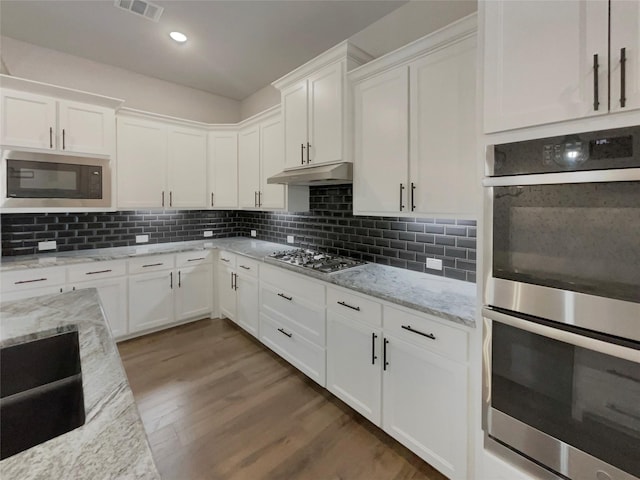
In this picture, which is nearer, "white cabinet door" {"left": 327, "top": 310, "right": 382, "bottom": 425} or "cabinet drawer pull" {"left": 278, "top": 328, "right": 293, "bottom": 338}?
"white cabinet door" {"left": 327, "top": 310, "right": 382, "bottom": 425}

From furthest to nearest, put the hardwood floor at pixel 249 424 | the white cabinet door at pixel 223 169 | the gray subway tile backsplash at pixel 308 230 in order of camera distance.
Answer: the white cabinet door at pixel 223 169, the gray subway tile backsplash at pixel 308 230, the hardwood floor at pixel 249 424

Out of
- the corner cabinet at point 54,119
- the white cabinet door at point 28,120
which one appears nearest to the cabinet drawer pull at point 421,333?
the corner cabinet at point 54,119

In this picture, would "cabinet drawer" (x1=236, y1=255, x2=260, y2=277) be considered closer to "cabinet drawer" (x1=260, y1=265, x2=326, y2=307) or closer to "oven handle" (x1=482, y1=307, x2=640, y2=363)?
"cabinet drawer" (x1=260, y1=265, x2=326, y2=307)

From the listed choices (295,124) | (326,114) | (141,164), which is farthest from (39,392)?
(141,164)

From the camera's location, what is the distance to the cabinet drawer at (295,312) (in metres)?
2.29

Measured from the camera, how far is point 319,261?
2613 mm

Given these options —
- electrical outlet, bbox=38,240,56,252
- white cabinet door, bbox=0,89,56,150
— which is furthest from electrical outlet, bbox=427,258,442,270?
electrical outlet, bbox=38,240,56,252

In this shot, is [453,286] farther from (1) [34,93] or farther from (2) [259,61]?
(1) [34,93]

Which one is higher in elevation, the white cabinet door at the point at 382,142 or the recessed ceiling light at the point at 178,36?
the recessed ceiling light at the point at 178,36

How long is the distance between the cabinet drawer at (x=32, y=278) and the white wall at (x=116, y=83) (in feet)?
6.34

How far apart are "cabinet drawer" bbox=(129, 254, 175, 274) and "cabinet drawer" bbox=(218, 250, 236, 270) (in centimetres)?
53

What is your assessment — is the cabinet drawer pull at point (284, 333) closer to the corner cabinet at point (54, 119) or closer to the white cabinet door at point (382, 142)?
the white cabinet door at point (382, 142)

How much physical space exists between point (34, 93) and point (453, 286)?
12.6 ft

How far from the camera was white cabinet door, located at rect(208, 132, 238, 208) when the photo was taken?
3.87 metres
